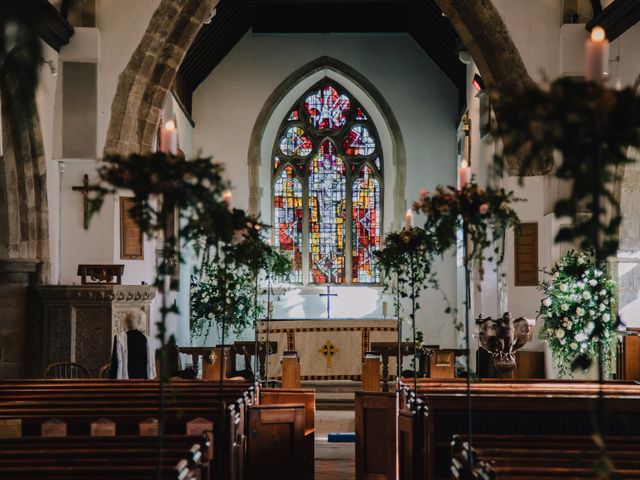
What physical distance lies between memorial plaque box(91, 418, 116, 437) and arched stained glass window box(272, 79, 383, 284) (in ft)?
34.4

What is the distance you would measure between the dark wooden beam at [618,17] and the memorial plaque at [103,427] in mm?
4883

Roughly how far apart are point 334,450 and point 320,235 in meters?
7.49

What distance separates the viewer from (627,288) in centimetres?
901

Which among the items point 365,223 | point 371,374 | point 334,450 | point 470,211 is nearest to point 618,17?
point 371,374

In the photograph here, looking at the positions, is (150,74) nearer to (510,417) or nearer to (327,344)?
(327,344)

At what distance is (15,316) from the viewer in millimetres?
8883

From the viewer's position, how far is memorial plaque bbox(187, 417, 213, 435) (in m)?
5.04

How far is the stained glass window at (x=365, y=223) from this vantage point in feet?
50.4

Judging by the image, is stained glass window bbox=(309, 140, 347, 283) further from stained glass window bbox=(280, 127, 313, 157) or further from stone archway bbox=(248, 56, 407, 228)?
stone archway bbox=(248, 56, 407, 228)

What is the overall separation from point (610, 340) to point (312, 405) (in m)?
2.74

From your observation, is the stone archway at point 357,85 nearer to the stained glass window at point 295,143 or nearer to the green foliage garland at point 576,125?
the stained glass window at point 295,143

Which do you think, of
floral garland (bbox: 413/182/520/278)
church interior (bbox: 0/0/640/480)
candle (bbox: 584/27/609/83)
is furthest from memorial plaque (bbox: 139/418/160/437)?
candle (bbox: 584/27/609/83)

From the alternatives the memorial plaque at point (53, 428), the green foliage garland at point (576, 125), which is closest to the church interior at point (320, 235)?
the green foliage garland at point (576, 125)

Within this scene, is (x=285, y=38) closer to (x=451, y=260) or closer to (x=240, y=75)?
(x=240, y=75)
